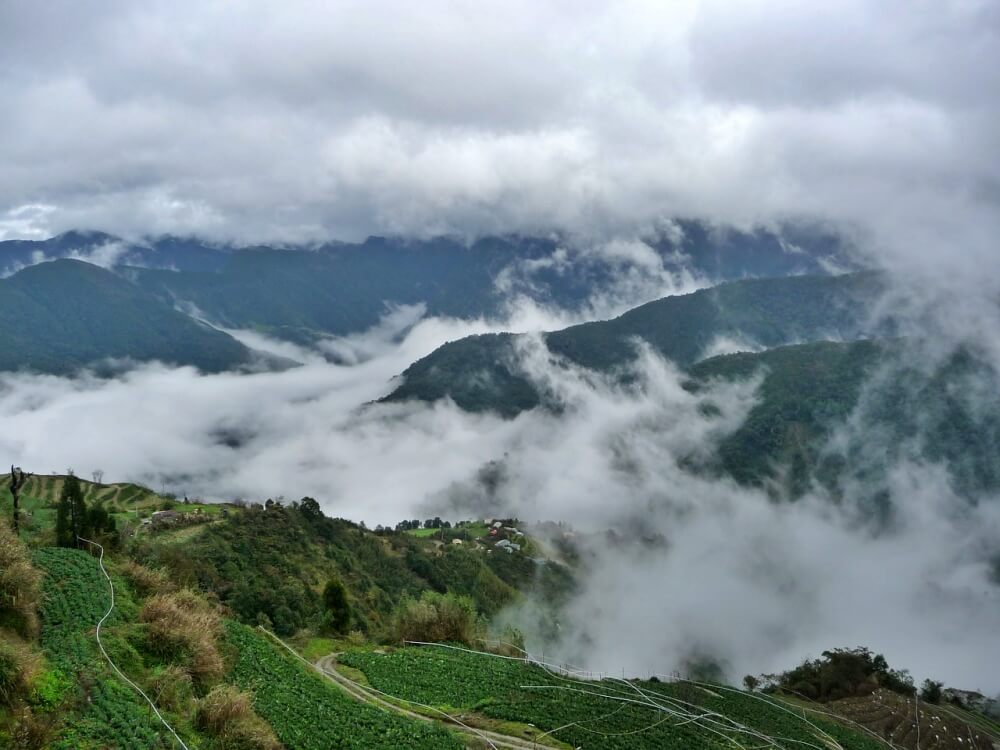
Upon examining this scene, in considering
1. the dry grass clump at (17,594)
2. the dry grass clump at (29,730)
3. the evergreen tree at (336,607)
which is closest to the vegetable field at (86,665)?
the dry grass clump at (29,730)

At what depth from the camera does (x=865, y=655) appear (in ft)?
392

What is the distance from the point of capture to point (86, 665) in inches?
943

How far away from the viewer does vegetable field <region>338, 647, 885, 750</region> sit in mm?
33344

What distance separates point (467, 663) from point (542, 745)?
14037mm

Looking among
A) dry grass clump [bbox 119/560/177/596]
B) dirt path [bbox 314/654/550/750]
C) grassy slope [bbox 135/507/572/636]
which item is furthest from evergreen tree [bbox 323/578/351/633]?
dry grass clump [bbox 119/560/177/596]

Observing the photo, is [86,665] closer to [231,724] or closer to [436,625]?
[231,724]

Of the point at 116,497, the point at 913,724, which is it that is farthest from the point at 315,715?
the point at 116,497

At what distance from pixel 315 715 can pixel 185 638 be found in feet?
22.4

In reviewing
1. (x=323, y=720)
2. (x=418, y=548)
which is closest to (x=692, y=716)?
(x=323, y=720)

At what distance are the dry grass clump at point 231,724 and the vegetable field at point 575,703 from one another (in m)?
13.0

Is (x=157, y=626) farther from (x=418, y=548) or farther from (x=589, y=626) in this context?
(x=589, y=626)

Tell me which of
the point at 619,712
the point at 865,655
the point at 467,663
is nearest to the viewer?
the point at 619,712

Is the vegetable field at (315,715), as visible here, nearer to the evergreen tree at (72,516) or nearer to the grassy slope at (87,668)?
the grassy slope at (87,668)

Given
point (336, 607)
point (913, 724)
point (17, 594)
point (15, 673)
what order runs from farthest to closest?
point (913, 724) → point (336, 607) → point (17, 594) → point (15, 673)
